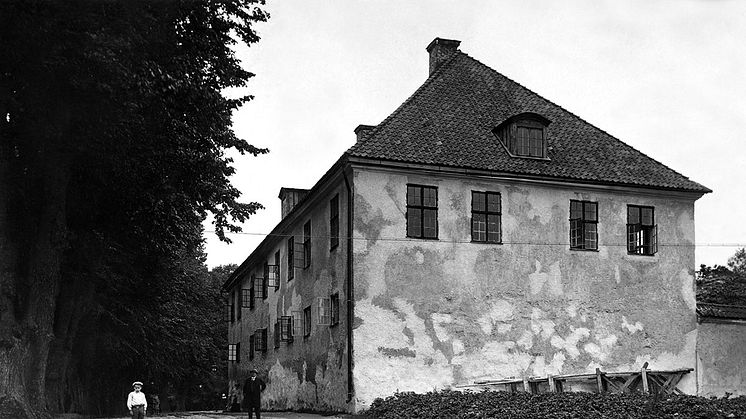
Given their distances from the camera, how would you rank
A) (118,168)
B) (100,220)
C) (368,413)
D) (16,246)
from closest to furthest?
(16,246) → (118,168) → (368,413) → (100,220)

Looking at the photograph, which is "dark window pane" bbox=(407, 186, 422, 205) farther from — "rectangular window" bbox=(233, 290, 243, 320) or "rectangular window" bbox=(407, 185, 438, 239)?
"rectangular window" bbox=(233, 290, 243, 320)

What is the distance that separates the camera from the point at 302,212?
3397cm

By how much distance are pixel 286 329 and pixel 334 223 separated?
736 centimetres

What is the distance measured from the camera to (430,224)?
92.8ft

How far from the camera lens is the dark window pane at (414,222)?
28.0 meters

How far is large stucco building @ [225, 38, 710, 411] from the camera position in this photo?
27312mm

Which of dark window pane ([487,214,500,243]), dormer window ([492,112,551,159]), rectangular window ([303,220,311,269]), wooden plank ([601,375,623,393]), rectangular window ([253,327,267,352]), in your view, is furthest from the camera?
rectangular window ([253,327,267,352])

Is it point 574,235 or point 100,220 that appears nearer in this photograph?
point 100,220

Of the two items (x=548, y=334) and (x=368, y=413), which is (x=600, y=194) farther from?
(x=368, y=413)

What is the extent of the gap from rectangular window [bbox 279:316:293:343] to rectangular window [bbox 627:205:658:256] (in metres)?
12.3

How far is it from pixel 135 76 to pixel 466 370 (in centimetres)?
1284

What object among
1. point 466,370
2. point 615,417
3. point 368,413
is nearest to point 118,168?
point 368,413

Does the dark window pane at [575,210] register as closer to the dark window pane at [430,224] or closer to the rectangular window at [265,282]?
the dark window pane at [430,224]

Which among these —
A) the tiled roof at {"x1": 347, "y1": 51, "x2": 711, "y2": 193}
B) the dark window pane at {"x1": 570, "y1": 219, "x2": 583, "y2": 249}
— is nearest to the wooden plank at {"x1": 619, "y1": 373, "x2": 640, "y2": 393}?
the dark window pane at {"x1": 570, "y1": 219, "x2": 583, "y2": 249}
